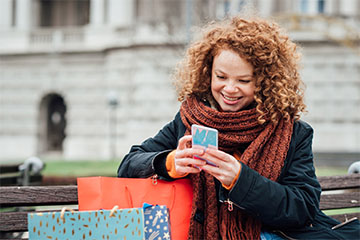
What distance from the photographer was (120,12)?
22234 mm

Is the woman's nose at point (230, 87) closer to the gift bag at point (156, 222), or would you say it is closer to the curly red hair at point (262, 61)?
the curly red hair at point (262, 61)

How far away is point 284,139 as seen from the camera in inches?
90.5

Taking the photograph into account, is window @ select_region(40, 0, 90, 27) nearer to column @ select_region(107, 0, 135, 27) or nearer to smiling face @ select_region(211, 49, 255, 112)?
column @ select_region(107, 0, 135, 27)

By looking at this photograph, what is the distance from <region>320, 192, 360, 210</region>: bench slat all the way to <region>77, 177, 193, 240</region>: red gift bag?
3.70ft

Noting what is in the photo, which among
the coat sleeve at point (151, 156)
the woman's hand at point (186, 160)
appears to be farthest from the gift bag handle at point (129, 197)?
the woman's hand at point (186, 160)

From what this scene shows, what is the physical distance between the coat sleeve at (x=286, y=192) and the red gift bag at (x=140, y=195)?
36 cm

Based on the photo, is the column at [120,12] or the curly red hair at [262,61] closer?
the curly red hair at [262,61]

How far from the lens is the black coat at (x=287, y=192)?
2078 mm

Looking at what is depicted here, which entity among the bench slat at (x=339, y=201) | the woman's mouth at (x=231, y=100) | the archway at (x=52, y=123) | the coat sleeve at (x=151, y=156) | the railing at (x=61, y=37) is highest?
the railing at (x=61, y=37)

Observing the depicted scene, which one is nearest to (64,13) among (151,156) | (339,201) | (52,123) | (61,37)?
(61,37)

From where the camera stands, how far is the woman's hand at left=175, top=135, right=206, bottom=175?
2.04 metres

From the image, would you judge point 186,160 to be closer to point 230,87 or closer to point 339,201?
point 230,87

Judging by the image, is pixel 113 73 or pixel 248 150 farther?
pixel 113 73

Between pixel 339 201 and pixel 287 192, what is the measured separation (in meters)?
1.12
